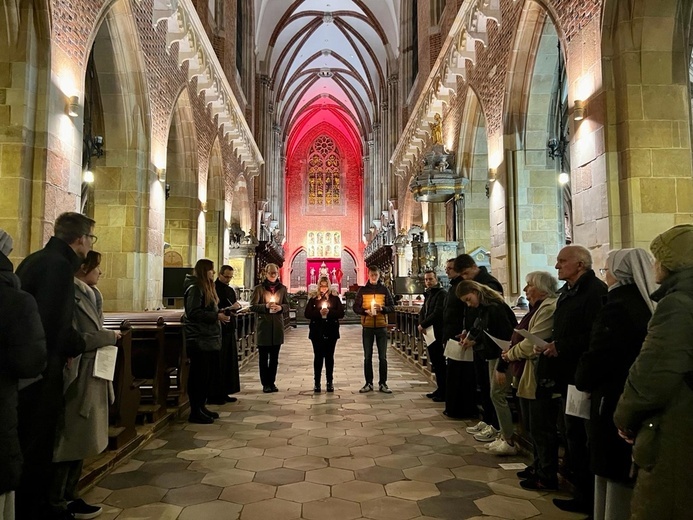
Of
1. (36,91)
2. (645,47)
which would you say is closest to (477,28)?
(645,47)

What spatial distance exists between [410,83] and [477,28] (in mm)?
9434

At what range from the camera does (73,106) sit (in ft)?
18.6

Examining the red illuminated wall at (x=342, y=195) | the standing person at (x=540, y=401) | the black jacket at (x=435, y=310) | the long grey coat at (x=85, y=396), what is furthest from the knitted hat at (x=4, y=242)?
the red illuminated wall at (x=342, y=195)

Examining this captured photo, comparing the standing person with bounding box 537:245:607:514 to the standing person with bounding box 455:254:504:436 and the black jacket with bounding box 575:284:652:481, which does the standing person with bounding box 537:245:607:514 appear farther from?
the standing person with bounding box 455:254:504:436

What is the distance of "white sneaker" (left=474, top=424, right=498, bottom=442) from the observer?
424 centimetres

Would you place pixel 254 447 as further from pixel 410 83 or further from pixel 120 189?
pixel 410 83

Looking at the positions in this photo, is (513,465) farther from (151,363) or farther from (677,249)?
(151,363)

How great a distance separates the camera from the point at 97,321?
2.82 meters

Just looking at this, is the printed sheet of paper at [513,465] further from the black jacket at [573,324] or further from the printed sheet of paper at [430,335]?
the printed sheet of paper at [430,335]

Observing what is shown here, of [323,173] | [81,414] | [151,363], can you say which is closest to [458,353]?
[151,363]

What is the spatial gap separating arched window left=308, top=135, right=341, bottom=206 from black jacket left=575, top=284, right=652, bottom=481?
33618 millimetres

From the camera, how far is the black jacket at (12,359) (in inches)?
74.7

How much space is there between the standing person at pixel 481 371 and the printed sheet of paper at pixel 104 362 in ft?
8.30

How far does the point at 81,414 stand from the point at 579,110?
211 inches
